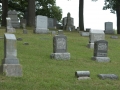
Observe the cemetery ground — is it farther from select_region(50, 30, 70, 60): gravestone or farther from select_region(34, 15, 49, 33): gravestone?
select_region(34, 15, 49, 33): gravestone

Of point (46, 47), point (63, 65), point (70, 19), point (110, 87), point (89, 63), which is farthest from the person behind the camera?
point (70, 19)

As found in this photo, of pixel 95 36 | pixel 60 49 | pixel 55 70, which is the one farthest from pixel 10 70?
pixel 95 36

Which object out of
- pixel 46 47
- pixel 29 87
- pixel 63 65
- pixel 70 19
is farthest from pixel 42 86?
pixel 70 19

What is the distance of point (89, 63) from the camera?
12148mm

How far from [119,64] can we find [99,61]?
2.90 ft

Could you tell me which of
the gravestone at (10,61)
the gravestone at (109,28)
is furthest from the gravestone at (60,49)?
the gravestone at (109,28)

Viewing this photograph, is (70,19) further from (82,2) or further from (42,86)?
(42,86)

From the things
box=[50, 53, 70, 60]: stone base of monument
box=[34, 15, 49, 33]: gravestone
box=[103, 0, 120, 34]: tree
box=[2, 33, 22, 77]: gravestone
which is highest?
box=[103, 0, 120, 34]: tree

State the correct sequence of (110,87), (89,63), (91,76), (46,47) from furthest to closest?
1. (46,47)
2. (89,63)
3. (91,76)
4. (110,87)

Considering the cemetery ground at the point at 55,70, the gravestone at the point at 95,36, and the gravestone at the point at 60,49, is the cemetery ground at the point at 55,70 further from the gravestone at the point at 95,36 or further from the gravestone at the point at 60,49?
the gravestone at the point at 95,36

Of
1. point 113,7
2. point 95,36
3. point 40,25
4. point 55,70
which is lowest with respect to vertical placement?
point 55,70

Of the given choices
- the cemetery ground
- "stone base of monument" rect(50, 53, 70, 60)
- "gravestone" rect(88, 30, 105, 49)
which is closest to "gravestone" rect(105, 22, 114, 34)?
"gravestone" rect(88, 30, 105, 49)

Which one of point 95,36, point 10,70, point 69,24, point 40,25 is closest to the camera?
point 10,70

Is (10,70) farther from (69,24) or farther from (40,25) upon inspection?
(69,24)
